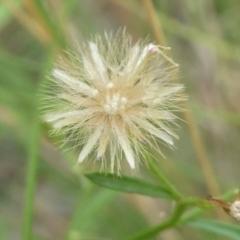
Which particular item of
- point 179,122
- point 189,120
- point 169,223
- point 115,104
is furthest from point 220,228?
point 179,122

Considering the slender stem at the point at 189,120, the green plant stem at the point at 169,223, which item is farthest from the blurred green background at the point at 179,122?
the green plant stem at the point at 169,223

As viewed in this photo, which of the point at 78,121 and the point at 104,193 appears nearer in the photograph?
the point at 78,121

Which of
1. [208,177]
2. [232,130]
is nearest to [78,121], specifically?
[208,177]

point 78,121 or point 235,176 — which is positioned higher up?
point 235,176

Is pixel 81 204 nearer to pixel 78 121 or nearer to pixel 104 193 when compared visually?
pixel 104 193

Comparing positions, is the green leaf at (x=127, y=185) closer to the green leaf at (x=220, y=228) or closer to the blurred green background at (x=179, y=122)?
the green leaf at (x=220, y=228)

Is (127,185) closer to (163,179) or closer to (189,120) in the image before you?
(163,179)
